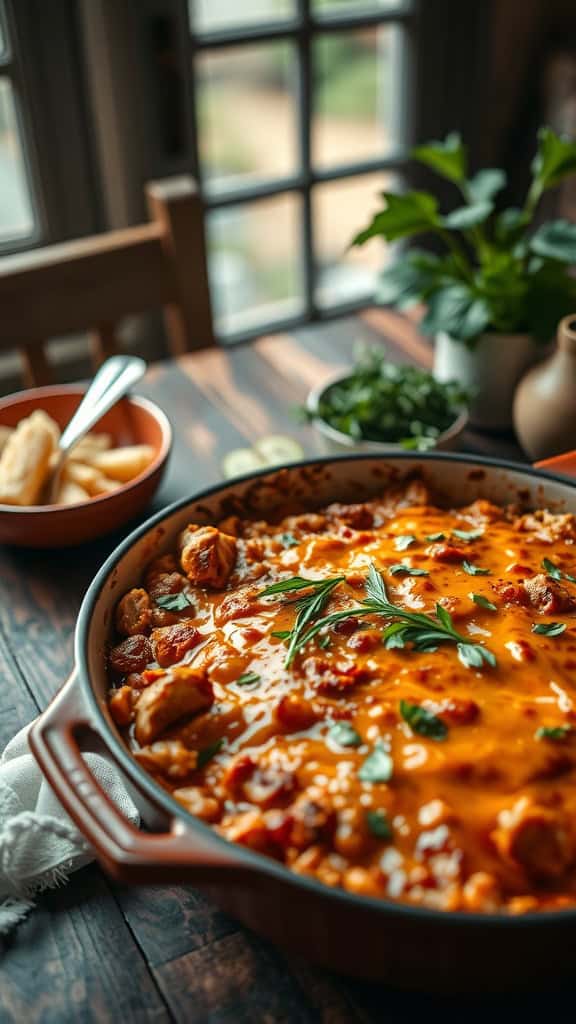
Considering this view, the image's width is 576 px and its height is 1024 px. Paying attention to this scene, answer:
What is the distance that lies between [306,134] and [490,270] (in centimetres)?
162

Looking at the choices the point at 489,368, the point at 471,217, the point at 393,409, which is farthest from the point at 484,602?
the point at 471,217

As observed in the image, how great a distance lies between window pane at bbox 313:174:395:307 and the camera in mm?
3459

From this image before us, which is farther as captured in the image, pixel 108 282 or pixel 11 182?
pixel 11 182

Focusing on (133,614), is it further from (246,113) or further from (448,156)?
(246,113)

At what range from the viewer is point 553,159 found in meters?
1.88

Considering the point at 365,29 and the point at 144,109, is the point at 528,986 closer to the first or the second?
the point at 144,109

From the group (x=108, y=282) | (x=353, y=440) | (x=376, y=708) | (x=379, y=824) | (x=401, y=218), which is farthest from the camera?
(x=108, y=282)

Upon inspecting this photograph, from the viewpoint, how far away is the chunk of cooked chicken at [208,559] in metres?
1.35

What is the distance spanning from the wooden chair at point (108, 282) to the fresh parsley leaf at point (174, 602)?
45.0 inches

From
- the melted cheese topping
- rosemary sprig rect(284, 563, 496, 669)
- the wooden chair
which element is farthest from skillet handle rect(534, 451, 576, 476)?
the wooden chair

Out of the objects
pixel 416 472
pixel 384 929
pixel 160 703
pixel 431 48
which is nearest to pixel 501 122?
pixel 431 48

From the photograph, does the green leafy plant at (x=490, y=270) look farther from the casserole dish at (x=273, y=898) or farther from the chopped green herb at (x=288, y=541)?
the casserole dish at (x=273, y=898)

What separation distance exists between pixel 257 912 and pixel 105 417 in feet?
3.84

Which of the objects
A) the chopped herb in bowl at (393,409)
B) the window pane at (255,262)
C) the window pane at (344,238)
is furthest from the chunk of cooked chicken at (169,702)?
the window pane at (344,238)
